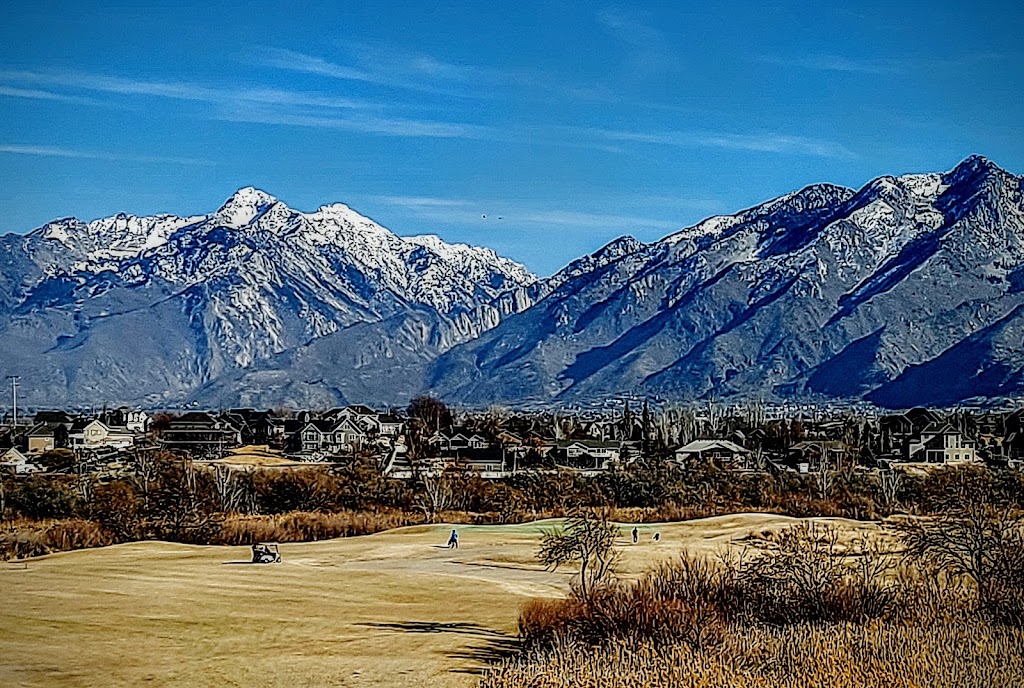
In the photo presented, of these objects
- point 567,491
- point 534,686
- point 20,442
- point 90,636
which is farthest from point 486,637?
point 20,442

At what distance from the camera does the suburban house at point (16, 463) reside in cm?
4032

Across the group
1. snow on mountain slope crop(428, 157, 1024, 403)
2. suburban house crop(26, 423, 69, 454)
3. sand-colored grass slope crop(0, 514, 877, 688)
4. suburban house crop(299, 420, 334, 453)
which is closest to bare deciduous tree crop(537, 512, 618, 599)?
sand-colored grass slope crop(0, 514, 877, 688)

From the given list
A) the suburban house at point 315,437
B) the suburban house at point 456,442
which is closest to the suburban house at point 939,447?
the suburban house at point 456,442

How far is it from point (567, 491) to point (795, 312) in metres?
142

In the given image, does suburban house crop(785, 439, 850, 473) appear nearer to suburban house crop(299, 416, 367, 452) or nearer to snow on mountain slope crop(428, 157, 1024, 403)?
suburban house crop(299, 416, 367, 452)

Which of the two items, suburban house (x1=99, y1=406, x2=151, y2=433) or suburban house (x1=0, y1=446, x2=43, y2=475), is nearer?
suburban house (x1=0, y1=446, x2=43, y2=475)

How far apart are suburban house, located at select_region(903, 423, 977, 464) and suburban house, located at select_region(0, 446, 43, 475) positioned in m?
29.7

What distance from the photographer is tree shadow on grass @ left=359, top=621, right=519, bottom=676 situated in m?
12.8

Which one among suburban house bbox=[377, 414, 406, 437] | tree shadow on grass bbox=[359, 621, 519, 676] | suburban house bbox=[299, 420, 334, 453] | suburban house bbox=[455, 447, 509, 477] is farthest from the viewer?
suburban house bbox=[377, 414, 406, 437]

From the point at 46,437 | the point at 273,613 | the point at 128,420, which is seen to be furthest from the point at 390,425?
the point at 273,613

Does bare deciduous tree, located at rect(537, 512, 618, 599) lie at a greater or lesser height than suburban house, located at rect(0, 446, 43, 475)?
lesser

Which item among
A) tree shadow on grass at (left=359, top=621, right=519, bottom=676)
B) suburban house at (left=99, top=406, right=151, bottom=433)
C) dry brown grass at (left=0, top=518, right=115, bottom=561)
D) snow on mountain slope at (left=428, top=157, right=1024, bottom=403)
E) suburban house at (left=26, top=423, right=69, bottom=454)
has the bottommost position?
tree shadow on grass at (left=359, top=621, right=519, bottom=676)

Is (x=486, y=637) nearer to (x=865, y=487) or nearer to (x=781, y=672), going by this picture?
(x=781, y=672)

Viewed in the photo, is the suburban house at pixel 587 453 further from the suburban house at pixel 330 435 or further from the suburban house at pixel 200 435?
the suburban house at pixel 200 435
